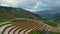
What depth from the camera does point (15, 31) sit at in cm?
461

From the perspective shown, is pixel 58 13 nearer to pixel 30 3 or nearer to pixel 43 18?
pixel 43 18

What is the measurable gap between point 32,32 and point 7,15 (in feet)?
2.38

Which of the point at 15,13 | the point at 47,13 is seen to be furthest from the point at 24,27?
the point at 47,13

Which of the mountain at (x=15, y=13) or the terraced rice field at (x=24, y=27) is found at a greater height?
the mountain at (x=15, y=13)

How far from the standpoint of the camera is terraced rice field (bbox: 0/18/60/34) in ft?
14.9

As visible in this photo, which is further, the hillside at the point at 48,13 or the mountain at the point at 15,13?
the hillside at the point at 48,13

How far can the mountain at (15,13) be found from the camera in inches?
183

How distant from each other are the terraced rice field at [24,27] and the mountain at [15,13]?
0.34 feet

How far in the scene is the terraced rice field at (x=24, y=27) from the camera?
14.9ft

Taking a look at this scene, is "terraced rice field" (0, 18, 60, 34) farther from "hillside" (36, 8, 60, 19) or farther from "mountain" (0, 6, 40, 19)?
"hillside" (36, 8, 60, 19)

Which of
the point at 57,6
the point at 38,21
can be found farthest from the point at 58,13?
the point at 38,21

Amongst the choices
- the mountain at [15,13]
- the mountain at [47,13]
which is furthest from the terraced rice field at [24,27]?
the mountain at [47,13]

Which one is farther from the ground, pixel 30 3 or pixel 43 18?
pixel 30 3

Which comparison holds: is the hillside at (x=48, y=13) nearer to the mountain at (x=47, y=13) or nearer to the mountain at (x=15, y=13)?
the mountain at (x=47, y=13)
